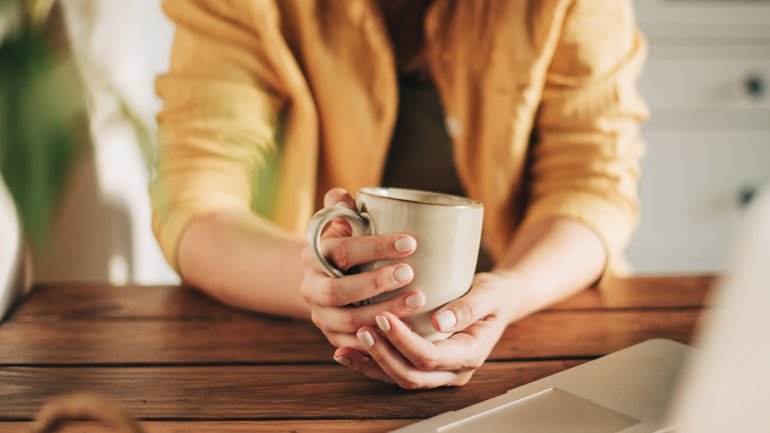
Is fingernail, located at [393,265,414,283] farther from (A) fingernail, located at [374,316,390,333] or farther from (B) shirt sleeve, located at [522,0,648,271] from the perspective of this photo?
(B) shirt sleeve, located at [522,0,648,271]

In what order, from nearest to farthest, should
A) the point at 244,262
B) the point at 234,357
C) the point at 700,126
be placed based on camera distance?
1. the point at 234,357
2. the point at 244,262
3. the point at 700,126

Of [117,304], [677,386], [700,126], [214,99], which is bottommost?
[117,304]

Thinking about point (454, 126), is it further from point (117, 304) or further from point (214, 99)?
point (117, 304)

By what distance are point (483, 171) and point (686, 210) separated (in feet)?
3.27

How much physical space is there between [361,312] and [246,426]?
104mm

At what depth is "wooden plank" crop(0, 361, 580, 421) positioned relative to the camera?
0.45 meters

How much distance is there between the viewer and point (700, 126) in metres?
1.68

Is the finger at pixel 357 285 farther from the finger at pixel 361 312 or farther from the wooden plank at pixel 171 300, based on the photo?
the wooden plank at pixel 171 300

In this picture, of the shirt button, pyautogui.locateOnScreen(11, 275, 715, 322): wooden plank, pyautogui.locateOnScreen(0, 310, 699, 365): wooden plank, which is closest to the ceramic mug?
pyautogui.locateOnScreen(0, 310, 699, 365): wooden plank

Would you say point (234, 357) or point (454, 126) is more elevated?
point (454, 126)

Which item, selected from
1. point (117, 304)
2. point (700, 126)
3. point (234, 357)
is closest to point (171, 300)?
point (117, 304)

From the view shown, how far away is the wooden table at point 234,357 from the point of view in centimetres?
45

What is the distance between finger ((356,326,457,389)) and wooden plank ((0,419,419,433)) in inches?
1.5

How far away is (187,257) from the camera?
2.38 ft
